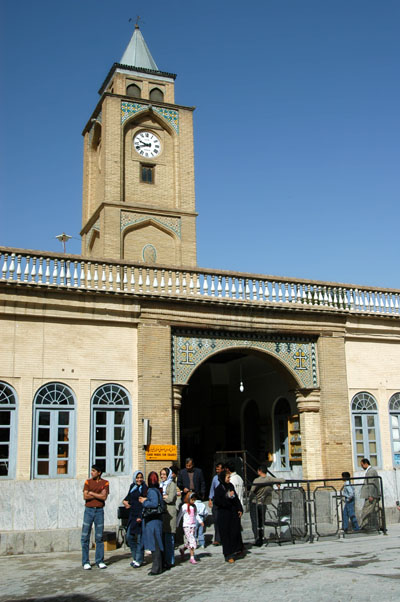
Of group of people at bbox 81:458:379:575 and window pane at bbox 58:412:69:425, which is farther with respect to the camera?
window pane at bbox 58:412:69:425

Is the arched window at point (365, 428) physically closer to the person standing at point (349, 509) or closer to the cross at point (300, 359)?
the cross at point (300, 359)

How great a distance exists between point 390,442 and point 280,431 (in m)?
3.00

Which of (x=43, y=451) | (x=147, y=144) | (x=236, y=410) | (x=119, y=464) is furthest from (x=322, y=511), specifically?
(x=147, y=144)

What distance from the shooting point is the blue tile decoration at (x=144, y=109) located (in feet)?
91.6

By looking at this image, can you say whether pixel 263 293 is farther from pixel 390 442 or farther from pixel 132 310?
pixel 390 442

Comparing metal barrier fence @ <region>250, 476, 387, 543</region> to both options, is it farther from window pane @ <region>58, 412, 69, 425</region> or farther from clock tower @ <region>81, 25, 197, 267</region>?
clock tower @ <region>81, 25, 197, 267</region>

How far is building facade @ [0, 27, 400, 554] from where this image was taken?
1417 centimetres

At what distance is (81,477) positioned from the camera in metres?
14.3

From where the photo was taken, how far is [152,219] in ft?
88.6

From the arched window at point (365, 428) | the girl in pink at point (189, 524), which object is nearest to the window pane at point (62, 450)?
the girl in pink at point (189, 524)

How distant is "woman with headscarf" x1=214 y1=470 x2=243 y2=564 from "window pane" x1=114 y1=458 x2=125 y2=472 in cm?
401

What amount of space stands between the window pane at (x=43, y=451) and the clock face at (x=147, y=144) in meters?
16.5

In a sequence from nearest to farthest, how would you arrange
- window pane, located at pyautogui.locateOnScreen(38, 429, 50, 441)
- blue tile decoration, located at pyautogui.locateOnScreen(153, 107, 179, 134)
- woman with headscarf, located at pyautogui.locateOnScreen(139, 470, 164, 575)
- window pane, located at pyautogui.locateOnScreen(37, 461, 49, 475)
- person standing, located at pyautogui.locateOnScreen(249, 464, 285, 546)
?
woman with headscarf, located at pyautogui.locateOnScreen(139, 470, 164, 575) < person standing, located at pyautogui.locateOnScreen(249, 464, 285, 546) < window pane, located at pyautogui.locateOnScreen(37, 461, 49, 475) < window pane, located at pyautogui.locateOnScreen(38, 429, 50, 441) < blue tile decoration, located at pyautogui.locateOnScreen(153, 107, 179, 134)

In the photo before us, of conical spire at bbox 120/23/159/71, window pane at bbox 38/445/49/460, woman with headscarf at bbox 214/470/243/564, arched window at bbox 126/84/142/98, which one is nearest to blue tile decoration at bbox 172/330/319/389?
window pane at bbox 38/445/49/460
